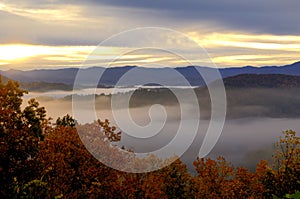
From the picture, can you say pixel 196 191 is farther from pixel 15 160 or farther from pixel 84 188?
pixel 15 160

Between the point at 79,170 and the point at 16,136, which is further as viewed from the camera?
the point at 79,170

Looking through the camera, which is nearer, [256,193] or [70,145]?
[70,145]

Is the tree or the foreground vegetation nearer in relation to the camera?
the tree

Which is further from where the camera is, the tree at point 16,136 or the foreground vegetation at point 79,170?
the foreground vegetation at point 79,170

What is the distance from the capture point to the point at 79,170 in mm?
55812

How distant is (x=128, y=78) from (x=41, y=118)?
21168 mm

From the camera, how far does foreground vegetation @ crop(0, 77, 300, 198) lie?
37469 millimetres

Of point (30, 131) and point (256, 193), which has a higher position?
point (30, 131)

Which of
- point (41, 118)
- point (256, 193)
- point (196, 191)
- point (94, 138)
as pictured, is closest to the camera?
point (41, 118)

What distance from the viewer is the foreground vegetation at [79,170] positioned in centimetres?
Result: 3747

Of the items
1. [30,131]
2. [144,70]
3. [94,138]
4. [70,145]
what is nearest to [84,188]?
[70,145]

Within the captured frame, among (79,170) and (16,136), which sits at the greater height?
(16,136)

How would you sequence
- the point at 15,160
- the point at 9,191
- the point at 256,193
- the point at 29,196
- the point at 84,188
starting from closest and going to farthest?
1. the point at 29,196
2. the point at 9,191
3. the point at 15,160
4. the point at 84,188
5. the point at 256,193

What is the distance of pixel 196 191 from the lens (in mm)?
99062
